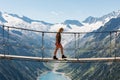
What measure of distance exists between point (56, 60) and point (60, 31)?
2.83 metres

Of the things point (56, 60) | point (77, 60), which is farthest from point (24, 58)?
point (77, 60)

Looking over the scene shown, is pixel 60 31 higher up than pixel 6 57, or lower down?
higher up

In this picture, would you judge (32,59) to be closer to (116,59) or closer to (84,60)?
(84,60)

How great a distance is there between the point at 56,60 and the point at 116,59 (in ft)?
18.1

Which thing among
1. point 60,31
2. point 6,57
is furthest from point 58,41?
point 6,57

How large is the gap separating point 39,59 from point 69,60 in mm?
2801

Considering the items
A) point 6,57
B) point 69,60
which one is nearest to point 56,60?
point 69,60

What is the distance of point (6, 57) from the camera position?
3019 cm

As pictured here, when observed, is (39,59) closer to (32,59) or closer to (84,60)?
(32,59)

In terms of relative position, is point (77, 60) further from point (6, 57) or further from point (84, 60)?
point (6, 57)

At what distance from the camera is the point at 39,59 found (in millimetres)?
30469

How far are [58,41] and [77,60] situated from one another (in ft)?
8.27

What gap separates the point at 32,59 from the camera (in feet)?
100

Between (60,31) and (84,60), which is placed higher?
(60,31)
